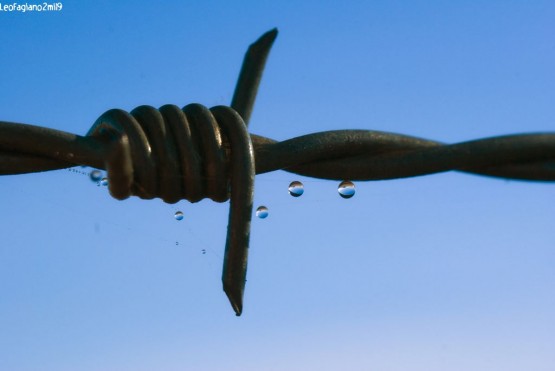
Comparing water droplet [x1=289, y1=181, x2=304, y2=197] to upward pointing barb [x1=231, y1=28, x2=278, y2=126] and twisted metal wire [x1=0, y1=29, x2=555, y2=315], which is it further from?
upward pointing barb [x1=231, y1=28, x2=278, y2=126]

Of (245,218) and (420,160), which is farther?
(420,160)

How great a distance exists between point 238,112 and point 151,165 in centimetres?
20

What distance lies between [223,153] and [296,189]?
8.5 inches

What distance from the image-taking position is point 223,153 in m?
1.57

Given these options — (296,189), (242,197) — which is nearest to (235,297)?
(242,197)

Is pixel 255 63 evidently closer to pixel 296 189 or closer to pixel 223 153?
pixel 223 153

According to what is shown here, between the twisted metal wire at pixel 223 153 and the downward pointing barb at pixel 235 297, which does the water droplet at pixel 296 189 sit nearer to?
the twisted metal wire at pixel 223 153

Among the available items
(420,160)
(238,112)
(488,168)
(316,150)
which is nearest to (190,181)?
(238,112)

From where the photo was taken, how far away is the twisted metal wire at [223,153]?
59.2 inches

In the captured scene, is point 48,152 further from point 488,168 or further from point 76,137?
point 488,168

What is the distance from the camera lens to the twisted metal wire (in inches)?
59.2

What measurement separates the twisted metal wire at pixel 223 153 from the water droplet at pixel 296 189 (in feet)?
0.15

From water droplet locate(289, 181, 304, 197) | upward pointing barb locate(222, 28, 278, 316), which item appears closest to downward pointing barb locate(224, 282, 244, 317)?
upward pointing barb locate(222, 28, 278, 316)

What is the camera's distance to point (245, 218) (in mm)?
1494
